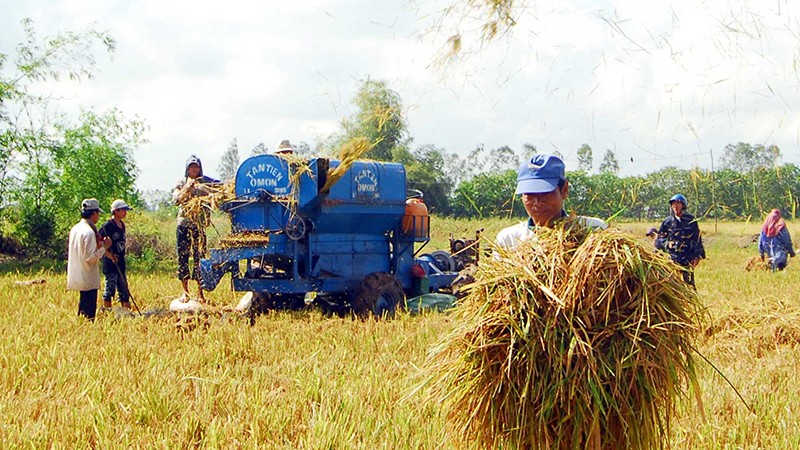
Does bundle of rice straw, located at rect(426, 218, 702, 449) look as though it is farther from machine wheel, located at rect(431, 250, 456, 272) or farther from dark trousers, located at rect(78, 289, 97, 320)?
machine wheel, located at rect(431, 250, 456, 272)

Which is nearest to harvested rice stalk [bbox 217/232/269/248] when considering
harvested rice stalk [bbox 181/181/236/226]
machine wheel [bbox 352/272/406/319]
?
harvested rice stalk [bbox 181/181/236/226]

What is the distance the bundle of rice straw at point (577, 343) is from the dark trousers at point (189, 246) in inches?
296

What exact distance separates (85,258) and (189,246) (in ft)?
5.91

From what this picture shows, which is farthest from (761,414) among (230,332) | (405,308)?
(405,308)

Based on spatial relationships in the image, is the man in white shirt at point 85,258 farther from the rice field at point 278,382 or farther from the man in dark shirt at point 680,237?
the man in dark shirt at point 680,237

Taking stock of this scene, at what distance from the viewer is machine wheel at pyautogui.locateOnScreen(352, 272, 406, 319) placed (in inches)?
403

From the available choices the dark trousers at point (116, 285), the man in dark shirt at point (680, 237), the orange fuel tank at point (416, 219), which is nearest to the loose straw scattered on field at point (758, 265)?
the man in dark shirt at point (680, 237)

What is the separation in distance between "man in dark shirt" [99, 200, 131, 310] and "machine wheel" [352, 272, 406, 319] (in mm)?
2949

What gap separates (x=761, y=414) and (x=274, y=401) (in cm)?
309

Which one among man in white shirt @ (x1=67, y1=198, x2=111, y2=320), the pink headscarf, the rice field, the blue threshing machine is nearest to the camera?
the rice field

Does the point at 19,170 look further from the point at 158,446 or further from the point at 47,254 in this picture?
the point at 158,446

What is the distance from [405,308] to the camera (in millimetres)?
10281

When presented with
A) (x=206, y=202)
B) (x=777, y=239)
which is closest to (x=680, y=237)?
(x=206, y=202)

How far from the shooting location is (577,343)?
317cm
